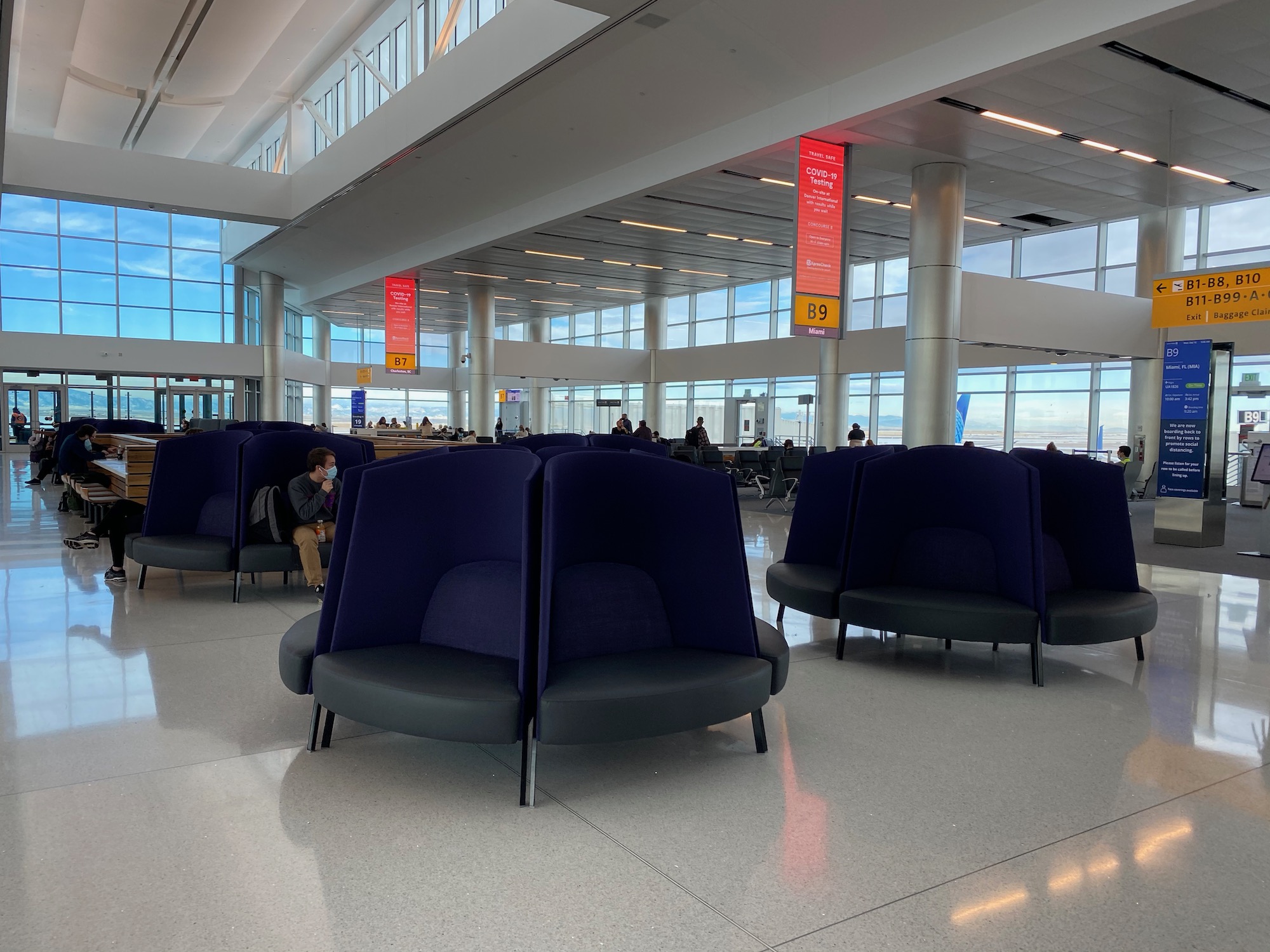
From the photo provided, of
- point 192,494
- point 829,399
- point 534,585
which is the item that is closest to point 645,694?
point 534,585

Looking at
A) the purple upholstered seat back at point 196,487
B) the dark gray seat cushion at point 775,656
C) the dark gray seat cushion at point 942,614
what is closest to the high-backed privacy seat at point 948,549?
the dark gray seat cushion at point 942,614

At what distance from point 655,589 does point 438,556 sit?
36.4 inches

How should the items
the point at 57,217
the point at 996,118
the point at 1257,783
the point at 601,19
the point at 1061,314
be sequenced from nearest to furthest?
Answer: the point at 1257,783 → the point at 601,19 → the point at 996,118 → the point at 1061,314 → the point at 57,217

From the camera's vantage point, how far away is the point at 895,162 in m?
11.6

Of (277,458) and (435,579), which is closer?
(435,579)

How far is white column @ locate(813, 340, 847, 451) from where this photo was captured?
19.1 meters

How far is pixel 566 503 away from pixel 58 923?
77.7 inches

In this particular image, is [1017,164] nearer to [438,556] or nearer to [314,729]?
[438,556]

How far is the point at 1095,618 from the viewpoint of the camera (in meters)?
4.61

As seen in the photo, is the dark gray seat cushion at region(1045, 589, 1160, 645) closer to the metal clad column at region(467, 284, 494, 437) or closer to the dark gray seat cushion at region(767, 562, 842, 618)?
the dark gray seat cushion at region(767, 562, 842, 618)

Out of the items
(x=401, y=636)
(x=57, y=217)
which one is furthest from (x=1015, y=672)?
(x=57, y=217)

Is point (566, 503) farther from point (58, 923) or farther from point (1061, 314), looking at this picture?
point (1061, 314)

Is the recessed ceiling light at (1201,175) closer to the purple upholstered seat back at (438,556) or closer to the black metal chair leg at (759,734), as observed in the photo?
A: the black metal chair leg at (759,734)

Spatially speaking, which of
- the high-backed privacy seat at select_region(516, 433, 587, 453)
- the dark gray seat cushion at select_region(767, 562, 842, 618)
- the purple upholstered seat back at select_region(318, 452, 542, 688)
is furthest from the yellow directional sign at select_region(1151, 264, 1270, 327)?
the purple upholstered seat back at select_region(318, 452, 542, 688)
